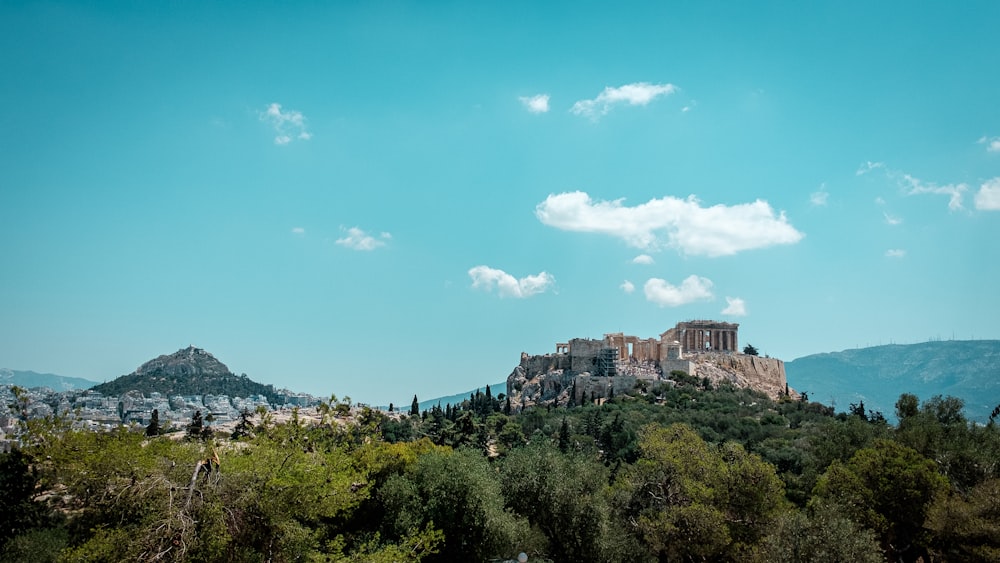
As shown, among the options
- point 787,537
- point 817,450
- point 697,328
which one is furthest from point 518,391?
point 787,537

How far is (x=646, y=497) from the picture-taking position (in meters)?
32.6

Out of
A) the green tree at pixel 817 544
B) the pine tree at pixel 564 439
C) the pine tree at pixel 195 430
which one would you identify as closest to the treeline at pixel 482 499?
the green tree at pixel 817 544

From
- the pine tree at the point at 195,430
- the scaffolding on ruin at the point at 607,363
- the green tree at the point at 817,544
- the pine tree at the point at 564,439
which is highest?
the scaffolding on ruin at the point at 607,363

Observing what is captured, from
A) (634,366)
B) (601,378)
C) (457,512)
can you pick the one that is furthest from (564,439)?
(634,366)

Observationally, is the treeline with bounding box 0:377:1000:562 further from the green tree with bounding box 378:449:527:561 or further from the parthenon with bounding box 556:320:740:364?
the parthenon with bounding box 556:320:740:364

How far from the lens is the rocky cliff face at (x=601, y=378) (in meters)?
106

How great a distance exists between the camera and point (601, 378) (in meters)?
107

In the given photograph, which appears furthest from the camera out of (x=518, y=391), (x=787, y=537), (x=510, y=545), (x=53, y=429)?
(x=518, y=391)

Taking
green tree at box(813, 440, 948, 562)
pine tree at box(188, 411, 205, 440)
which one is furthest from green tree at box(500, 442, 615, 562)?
pine tree at box(188, 411, 205, 440)

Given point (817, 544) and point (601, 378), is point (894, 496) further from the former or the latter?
point (601, 378)

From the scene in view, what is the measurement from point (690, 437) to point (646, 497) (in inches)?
215

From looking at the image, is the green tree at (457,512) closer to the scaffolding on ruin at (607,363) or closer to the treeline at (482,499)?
the treeline at (482,499)

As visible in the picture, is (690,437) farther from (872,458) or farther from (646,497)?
(872,458)

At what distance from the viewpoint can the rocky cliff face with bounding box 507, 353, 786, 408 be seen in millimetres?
106250
